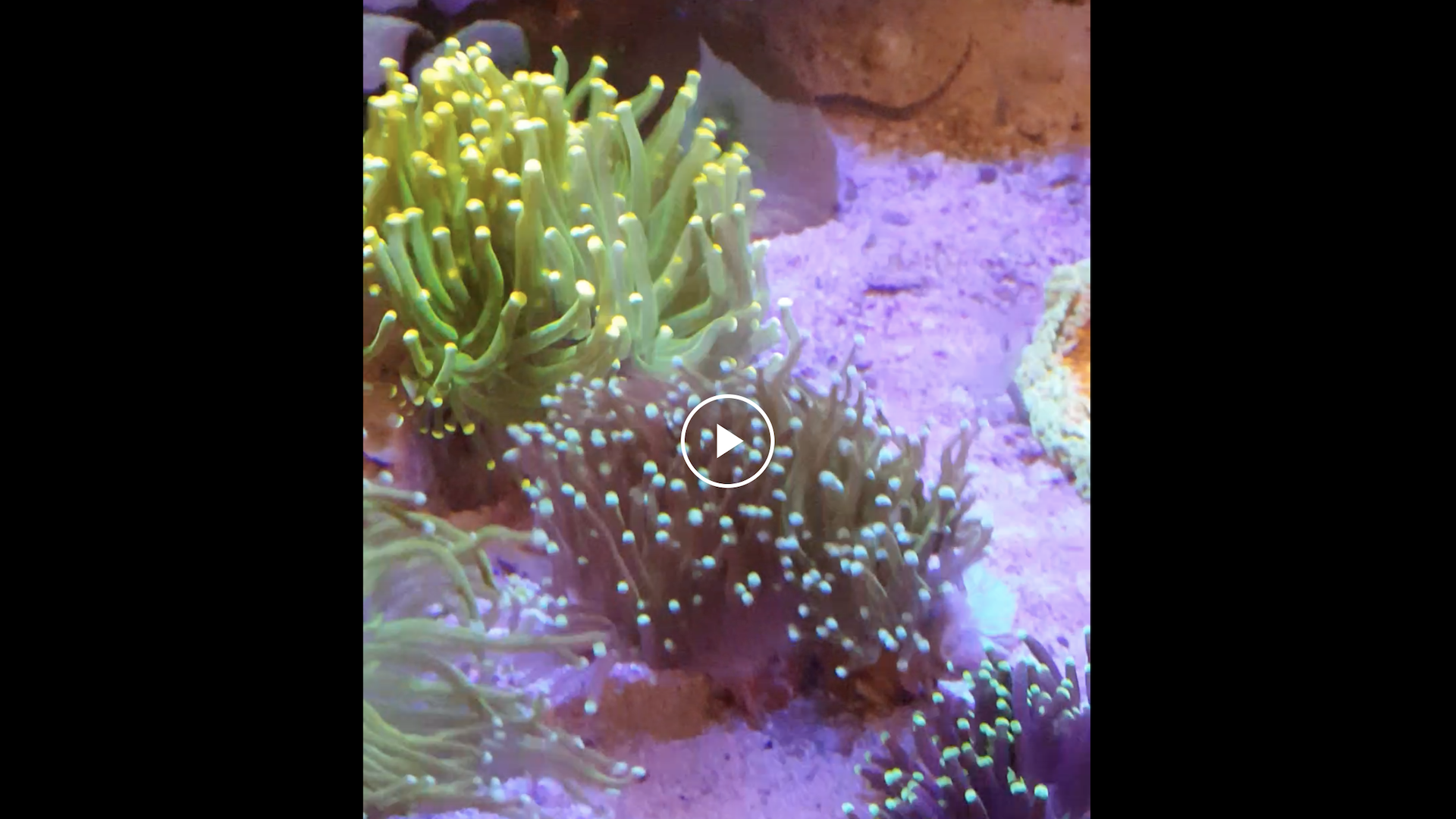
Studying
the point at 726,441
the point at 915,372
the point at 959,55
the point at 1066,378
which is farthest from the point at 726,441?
the point at 959,55

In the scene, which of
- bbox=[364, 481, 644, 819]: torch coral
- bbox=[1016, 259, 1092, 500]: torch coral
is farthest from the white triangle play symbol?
bbox=[1016, 259, 1092, 500]: torch coral

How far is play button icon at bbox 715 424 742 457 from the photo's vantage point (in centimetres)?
95

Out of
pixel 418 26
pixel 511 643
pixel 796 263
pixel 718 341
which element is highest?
pixel 418 26

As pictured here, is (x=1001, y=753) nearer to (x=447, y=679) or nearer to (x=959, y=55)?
(x=447, y=679)

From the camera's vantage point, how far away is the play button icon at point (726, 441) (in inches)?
37.3

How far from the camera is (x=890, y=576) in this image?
3.10 ft

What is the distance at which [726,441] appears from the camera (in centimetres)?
95

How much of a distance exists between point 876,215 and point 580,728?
0.75m

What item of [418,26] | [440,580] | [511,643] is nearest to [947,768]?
[511,643]

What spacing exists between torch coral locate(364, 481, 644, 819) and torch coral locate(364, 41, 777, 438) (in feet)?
0.49

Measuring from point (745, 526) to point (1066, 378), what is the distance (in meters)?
0.44

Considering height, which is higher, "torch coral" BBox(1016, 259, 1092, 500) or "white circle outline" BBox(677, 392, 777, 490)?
"torch coral" BBox(1016, 259, 1092, 500)

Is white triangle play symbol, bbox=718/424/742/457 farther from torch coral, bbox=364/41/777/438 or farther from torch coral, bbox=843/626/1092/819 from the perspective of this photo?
torch coral, bbox=843/626/1092/819
